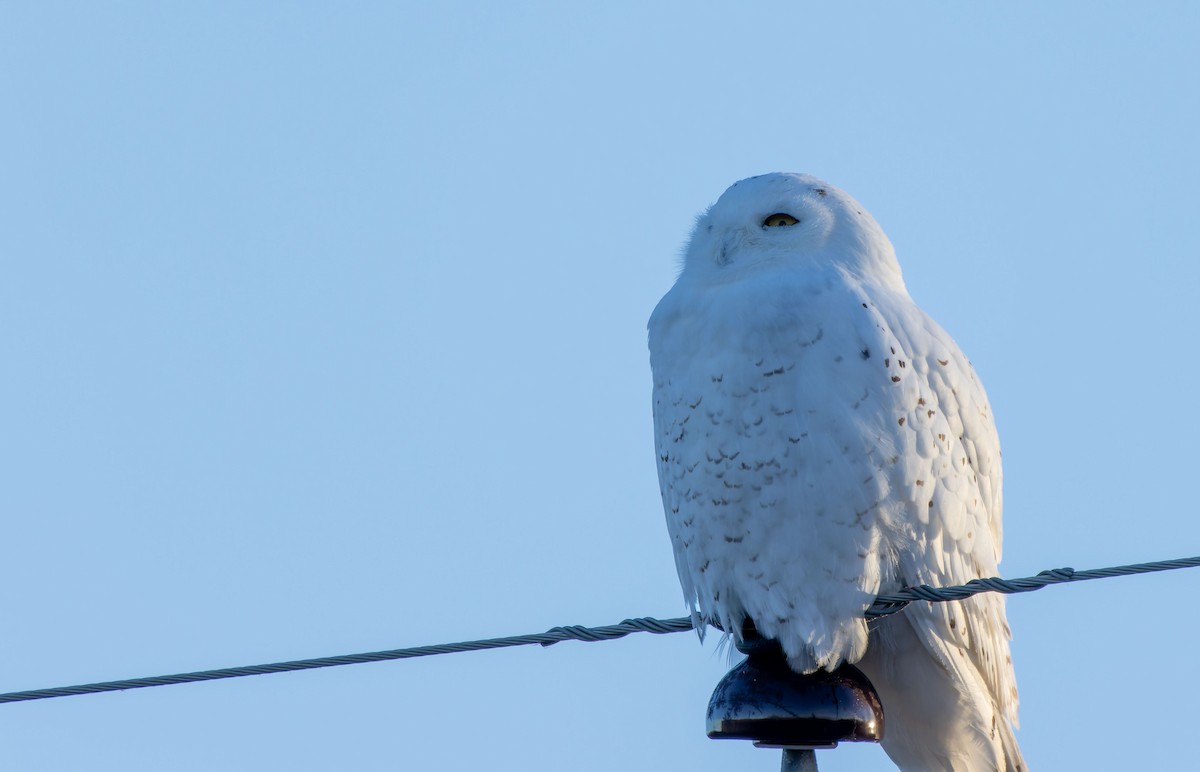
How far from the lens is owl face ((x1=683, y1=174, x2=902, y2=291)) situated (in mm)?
5121

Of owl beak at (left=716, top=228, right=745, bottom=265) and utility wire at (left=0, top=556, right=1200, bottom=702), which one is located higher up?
owl beak at (left=716, top=228, right=745, bottom=265)

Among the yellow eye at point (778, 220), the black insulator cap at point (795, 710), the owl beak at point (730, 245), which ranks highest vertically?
the yellow eye at point (778, 220)

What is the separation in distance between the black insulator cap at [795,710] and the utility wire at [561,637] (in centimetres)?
32

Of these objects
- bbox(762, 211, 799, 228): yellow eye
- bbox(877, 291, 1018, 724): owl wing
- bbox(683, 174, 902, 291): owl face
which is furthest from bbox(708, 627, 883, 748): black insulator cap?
bbox(762, 211, 799, 228): yellow eye

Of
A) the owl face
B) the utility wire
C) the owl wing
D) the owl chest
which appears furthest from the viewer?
the owl face

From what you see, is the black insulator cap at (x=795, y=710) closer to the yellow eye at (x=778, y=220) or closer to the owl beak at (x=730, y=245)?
the owl beak at (x=730, y=245)

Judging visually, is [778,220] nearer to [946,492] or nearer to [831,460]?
[831,460]

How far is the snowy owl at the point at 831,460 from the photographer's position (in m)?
4.81

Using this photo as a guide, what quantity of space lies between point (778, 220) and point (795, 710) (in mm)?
1653

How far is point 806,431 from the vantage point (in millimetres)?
4777

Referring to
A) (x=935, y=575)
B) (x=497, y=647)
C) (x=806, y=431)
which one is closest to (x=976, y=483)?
(x=935, y=575)

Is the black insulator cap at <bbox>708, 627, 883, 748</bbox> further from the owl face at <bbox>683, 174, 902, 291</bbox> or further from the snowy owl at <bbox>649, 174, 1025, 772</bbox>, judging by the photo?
the owl face at <bbox>683, 174, 902, 291</bbox>

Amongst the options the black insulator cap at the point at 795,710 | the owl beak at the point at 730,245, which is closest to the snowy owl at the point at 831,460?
the owl beak at the point at 730,245

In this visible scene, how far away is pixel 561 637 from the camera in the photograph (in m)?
4.10
